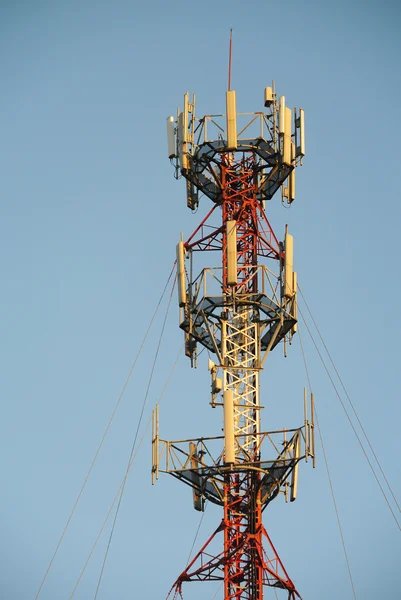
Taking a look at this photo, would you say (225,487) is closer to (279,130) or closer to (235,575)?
(235,575)

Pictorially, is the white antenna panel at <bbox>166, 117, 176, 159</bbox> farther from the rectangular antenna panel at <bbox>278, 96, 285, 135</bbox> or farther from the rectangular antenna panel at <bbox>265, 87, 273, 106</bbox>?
the rectangular antenna panel at <bbox>278, 96, 285, 135</bbox>

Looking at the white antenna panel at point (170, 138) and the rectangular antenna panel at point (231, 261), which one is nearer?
the rectangular antenna panel at point (231, 261)

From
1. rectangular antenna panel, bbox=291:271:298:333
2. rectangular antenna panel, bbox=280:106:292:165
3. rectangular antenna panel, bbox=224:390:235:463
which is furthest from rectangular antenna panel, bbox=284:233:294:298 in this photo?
rectangular antenna panel, bbox=224:390:235:463

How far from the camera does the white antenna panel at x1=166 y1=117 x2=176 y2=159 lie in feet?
309

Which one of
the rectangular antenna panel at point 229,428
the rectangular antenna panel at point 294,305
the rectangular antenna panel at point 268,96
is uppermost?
the rectangular antenna panel at point 268,96

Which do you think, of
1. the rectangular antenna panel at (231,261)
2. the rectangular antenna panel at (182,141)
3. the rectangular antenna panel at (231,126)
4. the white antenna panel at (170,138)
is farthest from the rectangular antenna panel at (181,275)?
the rectangular antenna panel at (231,126)

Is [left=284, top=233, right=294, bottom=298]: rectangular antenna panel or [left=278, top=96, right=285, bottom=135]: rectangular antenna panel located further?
[left=278, top=96, right=285, bottom=135]: rectangular antenna panel

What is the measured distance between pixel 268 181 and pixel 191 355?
29.2ft

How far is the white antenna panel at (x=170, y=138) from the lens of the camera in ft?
309

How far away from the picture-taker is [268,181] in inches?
3725

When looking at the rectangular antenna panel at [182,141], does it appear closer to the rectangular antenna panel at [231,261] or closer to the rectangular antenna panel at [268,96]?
the rectangular antenna panel at [268,96]

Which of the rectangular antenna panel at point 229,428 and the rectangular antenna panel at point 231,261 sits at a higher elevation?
the rectangular antenna panel at point 231,261

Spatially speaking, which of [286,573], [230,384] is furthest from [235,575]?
[230,384]

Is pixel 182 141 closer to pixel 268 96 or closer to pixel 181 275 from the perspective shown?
pixel 268 96
